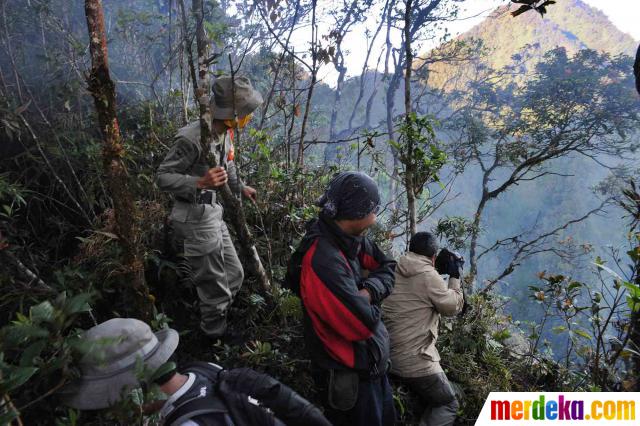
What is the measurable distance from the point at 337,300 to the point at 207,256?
4.65 ft

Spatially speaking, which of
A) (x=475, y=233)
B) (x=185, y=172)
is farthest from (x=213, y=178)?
(x=475, y=233)

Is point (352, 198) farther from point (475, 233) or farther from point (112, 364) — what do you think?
point (475, 233)

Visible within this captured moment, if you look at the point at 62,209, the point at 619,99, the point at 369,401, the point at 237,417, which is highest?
the point at 619,99

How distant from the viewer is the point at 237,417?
1.24m

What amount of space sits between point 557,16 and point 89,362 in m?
55.3

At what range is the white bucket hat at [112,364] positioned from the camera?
1121mm

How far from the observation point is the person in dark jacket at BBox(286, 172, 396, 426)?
1729 mm

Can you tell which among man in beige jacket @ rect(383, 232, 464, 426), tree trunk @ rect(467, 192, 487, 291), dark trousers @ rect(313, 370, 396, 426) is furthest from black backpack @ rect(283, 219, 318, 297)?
tree trunk @ rect(467, 192, 487, 291)

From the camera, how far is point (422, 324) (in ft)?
8.16

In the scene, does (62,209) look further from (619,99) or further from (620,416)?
(619,99)

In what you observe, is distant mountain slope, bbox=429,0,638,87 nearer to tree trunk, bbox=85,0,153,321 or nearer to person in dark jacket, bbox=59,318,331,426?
tree trunk, bbox=85,0,153,321

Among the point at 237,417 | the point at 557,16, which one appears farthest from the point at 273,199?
the point at 557,16

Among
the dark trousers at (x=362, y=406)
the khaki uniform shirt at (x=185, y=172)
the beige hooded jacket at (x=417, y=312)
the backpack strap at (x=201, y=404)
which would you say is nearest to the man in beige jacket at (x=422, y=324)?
the beige hooded jacket at (x=417, y=312)

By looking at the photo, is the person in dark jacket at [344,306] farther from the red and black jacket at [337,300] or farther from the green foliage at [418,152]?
the green foliage at [418,152]
